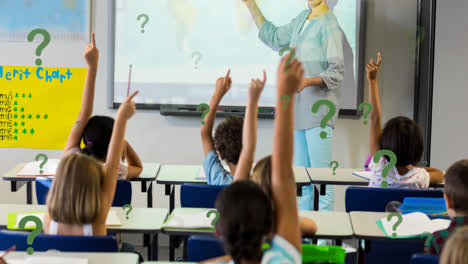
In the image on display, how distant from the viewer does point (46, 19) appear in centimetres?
467

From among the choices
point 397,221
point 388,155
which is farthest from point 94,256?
point 388,155

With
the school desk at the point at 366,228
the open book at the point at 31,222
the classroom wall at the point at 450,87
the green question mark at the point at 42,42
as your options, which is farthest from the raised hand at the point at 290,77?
the green question mark at the point at 42,42

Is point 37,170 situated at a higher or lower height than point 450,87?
lower

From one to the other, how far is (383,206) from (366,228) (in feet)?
1.33

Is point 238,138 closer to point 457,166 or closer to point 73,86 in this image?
point 457,166

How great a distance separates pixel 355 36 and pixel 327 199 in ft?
4.72

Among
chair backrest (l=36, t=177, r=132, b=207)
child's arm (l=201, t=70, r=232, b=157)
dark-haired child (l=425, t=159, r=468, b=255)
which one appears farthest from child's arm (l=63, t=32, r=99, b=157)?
dark-haired child (l=425, t=159, r=468, b=255)

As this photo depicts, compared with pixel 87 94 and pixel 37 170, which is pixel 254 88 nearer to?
pixel 87 94

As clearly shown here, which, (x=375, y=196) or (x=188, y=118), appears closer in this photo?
(x=375, y=196)

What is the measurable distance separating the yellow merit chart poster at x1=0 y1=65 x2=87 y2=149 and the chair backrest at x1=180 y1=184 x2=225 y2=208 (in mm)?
2401

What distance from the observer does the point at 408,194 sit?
2633 mm

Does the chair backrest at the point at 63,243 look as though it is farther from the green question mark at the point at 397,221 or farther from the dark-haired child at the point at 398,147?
the dark-haired child at the point at 398,147

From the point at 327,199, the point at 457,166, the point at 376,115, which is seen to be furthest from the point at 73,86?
the point at 457,166

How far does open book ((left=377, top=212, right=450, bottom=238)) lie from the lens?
2.19m
